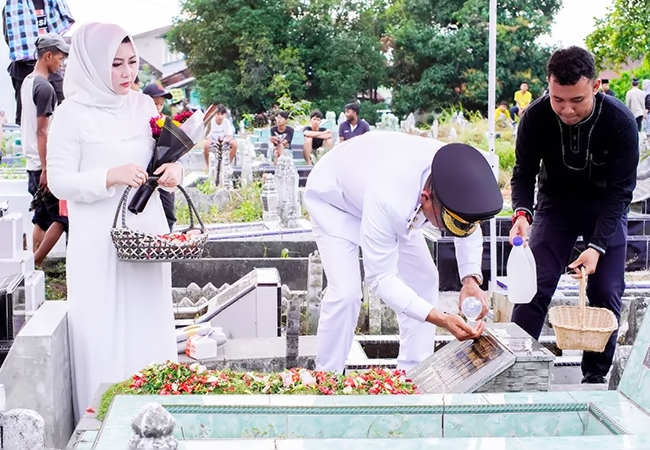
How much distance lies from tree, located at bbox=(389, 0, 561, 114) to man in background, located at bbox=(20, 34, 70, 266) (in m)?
23.8

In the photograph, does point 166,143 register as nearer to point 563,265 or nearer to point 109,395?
point 109,395

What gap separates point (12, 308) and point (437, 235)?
147 inches

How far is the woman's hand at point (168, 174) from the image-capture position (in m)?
3.70

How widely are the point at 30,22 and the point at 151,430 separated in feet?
14.3

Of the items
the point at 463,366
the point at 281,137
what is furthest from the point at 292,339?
the point at 281,137

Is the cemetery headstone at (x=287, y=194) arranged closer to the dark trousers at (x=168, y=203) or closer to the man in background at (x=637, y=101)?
the dark trousers at (x=168, y=203)

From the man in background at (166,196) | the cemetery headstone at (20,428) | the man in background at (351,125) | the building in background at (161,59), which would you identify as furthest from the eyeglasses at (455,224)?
the building in background at (161,59)

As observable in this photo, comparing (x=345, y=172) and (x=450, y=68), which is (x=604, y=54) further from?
A: (x=345, y=172)

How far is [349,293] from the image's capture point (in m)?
3.78

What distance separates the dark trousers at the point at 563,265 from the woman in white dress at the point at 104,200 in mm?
1808

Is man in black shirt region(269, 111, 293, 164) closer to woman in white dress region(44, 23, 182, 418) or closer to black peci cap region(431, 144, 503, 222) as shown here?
woman in white dress region(44, 23, 182, 418)

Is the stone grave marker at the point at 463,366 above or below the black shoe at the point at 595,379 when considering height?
above

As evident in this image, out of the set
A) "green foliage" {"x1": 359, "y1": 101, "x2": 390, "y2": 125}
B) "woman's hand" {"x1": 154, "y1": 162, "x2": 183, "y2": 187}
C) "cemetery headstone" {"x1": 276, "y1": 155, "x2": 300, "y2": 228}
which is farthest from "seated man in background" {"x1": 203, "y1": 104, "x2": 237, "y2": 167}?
"green foliage" {"x1": 359, "y1": 101, "x2": 390, "y2": 125}

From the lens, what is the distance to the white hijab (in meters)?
3.58
